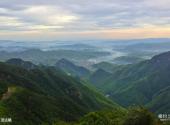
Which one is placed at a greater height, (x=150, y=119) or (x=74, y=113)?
(x=150, y=119)

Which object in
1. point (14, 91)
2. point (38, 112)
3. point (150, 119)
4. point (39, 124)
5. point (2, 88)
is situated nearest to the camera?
point (150, 119)

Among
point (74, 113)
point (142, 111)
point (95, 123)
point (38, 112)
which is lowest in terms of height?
→ point (74, 113)

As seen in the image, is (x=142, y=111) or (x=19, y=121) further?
(x=19, y=121)

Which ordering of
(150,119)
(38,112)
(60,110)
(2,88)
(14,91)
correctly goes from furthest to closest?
(2,88), (60,110), (14,91), (38,112), (150,119)

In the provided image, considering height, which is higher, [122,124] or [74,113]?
[122,124]

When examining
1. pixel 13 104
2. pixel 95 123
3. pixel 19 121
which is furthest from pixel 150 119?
pixel 13 104

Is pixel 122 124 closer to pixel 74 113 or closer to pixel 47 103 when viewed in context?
pixel 47 103

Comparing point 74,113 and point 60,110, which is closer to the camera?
point 60,110

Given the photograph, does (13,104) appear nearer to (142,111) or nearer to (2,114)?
(2,114)

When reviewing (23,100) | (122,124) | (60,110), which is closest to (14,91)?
(23,100)
